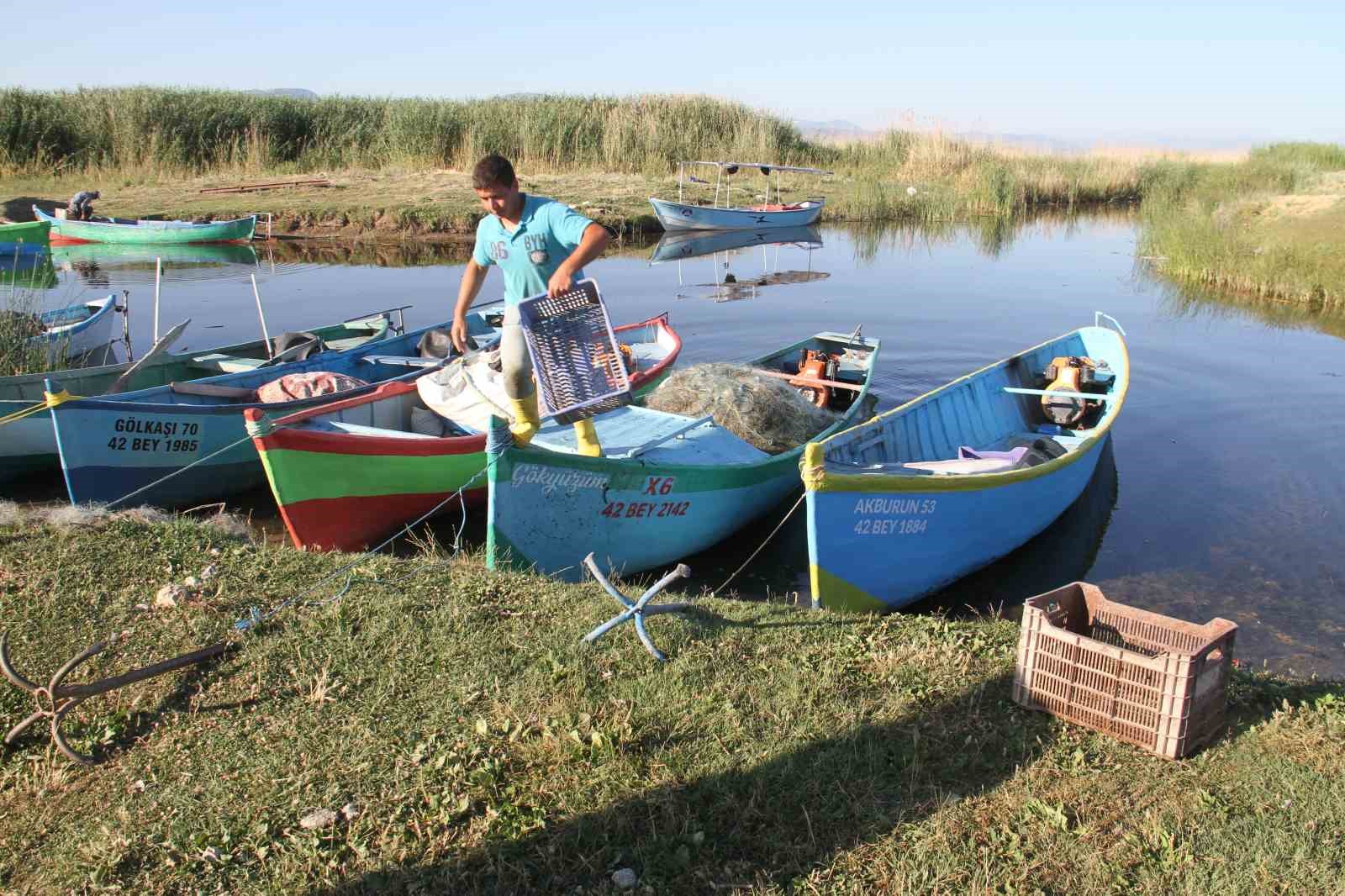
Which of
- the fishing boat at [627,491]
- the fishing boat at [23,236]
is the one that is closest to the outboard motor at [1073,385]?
the fishing boat at [627,491]

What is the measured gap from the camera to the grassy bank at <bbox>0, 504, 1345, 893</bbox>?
130 inches

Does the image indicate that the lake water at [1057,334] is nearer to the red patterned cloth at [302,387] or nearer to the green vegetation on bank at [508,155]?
the red patterned cloth at [302,387]

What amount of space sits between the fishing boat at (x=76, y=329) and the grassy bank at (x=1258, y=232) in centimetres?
1885

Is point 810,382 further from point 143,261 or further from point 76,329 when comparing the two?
point 143,261

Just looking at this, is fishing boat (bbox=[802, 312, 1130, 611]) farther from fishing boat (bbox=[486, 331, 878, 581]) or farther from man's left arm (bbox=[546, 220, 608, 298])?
man's left arm (bbox=[546, 220, 608, 298])

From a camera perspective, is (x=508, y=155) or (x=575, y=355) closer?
(x=575, y=355)

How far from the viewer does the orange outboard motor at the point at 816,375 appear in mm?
10172

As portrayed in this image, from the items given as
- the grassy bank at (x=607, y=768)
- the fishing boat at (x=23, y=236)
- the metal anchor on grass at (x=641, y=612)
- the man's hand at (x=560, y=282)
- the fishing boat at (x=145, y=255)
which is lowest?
the grassy bank at (x=607, y=768)

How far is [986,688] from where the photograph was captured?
173 inches

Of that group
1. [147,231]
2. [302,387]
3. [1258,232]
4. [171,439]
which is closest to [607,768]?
[171,439]

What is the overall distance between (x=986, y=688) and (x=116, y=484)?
6.83 metres

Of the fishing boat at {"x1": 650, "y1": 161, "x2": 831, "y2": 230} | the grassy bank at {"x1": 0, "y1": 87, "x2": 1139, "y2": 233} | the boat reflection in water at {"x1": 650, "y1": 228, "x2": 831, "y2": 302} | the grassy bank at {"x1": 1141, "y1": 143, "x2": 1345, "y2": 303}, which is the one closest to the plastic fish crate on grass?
the boat reflection in water at {"x1": 650, "y1": 228, "x2": 831, "y2": 302}

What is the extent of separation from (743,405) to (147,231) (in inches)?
831

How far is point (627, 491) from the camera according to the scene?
687cm
